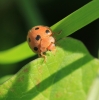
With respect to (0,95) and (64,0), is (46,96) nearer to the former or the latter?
(0,95)

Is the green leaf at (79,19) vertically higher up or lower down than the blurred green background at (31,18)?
higher up

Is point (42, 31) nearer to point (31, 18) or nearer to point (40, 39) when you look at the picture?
point (40, 39)

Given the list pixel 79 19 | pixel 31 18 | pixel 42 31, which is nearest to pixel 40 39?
pixel 42 31

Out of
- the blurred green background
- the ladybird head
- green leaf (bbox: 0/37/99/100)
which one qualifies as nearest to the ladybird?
the ladybird head

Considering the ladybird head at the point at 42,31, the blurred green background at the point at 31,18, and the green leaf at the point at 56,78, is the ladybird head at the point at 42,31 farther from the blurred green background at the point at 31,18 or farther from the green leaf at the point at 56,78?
the blurred green background at the point at 31,18

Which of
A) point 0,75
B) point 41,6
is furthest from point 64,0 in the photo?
point 0,75

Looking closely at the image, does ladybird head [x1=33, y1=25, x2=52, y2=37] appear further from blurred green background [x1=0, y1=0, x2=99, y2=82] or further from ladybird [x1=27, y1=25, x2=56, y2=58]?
blurred green background [x1=0, y1=0, x2=99, y2=82]

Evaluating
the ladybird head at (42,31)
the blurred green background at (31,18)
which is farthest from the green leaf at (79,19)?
the blurred green background at (31,18)
